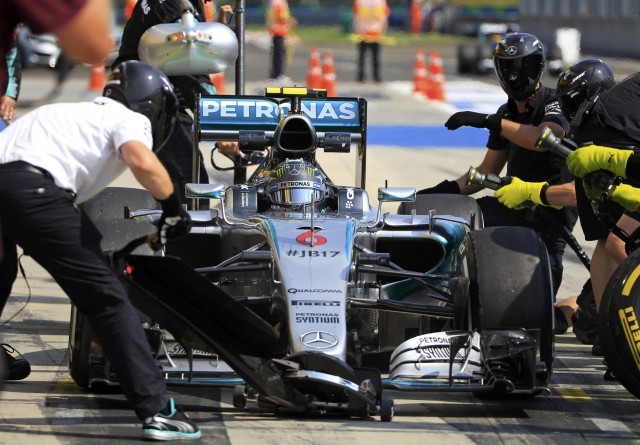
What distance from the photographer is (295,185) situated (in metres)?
7.28

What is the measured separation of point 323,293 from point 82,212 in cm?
123

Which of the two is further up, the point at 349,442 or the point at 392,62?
the point at 349,442

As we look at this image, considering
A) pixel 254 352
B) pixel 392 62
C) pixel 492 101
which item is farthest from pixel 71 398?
Answer: pixel 392 62

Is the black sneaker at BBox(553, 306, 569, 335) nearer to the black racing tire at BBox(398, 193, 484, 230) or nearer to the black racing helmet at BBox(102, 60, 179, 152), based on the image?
the black racing tire at BBox(398, 193, 484, 230)

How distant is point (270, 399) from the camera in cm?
566

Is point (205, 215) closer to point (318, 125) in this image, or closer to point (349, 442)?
point (318, 125)

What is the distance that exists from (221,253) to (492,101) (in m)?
15.2

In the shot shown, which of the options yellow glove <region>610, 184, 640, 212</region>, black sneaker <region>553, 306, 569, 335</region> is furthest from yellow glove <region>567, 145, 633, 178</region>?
black sneaker <region>553, 306, 569, 335</region>

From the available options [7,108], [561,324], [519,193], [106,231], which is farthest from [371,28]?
[106,231]

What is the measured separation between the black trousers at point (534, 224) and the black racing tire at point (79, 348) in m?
3.04

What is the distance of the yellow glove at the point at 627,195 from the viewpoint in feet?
21.1

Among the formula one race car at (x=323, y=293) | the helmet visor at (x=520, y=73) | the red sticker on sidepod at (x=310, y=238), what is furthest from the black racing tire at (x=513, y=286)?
the helmet visor at (x=520, y=73)

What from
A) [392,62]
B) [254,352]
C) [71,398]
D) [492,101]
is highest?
[254,352]

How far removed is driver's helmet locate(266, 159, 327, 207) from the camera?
7.25m
